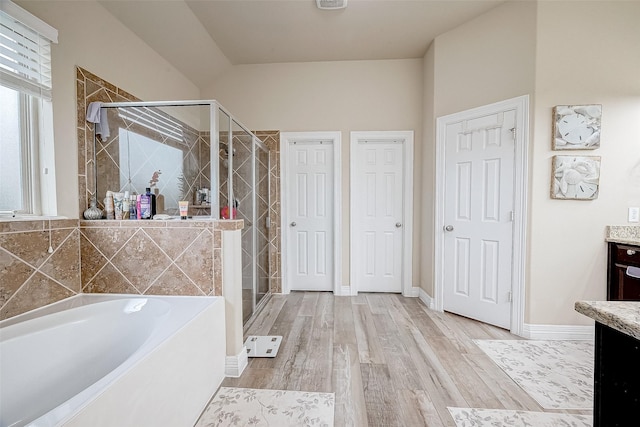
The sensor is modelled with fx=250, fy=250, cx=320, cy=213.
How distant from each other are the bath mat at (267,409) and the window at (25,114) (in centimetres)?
149

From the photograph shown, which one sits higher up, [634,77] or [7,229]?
[634,77]

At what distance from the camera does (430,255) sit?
9.02ft

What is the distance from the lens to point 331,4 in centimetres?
213

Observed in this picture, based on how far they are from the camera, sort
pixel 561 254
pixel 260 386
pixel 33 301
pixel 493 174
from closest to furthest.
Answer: pixel 33 301, pixel 260 386, pixel 561 254, pixel 493 174

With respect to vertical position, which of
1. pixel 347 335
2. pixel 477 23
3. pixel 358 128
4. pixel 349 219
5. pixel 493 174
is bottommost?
pixel 347 335

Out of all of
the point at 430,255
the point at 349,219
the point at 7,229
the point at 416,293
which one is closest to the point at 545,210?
the point at 430,255

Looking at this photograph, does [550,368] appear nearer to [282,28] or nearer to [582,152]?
[582,152]

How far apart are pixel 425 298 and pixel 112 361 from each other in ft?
8.96

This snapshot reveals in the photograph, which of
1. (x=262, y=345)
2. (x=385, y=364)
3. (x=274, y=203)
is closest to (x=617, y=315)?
(x=385, y=364)

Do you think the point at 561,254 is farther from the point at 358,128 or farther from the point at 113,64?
the point at 113,64

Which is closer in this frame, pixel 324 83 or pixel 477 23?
pixel 477 23

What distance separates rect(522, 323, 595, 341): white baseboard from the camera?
204 cm

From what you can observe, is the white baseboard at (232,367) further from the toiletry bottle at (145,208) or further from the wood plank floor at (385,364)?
the toiletry bottle at (145,208)

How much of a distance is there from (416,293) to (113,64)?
3582 mm
